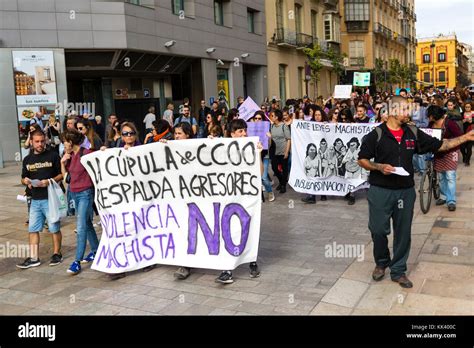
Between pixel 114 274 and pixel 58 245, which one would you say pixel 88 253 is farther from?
pixel 114 274

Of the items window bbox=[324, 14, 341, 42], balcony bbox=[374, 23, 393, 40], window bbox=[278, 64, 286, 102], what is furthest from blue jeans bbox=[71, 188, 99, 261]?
balcony bbox=[374, 23, 393, 40]

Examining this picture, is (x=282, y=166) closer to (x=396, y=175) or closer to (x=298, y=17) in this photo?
(x=396, y=175)

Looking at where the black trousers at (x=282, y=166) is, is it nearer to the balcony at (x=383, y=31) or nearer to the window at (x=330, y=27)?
the window at (x=330, y=27)

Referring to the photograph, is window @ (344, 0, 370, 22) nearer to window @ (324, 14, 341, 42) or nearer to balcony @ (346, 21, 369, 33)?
balcony @ (346, 21, 369, 33)

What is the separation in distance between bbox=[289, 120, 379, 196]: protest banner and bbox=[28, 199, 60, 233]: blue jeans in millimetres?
4965

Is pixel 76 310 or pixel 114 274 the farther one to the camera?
pixel 114 274

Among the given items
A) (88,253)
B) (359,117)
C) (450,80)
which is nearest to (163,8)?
(359,117)

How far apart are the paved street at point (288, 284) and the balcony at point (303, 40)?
27.3 m

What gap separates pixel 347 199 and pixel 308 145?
1.28 meters

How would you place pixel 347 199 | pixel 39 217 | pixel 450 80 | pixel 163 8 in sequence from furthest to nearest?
pixel 450 80 < pixel 163 8 < pixel 347 199 < pixel 39 217

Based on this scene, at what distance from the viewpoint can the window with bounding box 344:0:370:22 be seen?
49.5 meters

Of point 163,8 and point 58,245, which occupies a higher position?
point 163,8

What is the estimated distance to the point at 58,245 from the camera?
6785 millimetres

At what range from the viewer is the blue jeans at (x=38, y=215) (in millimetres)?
6598
